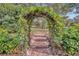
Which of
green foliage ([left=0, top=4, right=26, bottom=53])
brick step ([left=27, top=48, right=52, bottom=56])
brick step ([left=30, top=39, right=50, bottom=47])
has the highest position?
green foliage ([left=0, top=4, right=26, bottom=53])

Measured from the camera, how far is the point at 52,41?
340 centimetres

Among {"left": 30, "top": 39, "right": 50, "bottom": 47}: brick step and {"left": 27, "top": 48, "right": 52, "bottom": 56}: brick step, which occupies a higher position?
{"left": 30, "top": 39, "right": 50, "bottom": 47}: brick step

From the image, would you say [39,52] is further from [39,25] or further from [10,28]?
[10,28]

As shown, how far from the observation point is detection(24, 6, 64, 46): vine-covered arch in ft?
11.1

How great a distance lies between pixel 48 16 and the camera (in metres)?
3.41

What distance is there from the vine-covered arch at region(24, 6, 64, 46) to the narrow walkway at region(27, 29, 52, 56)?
0.37 feet

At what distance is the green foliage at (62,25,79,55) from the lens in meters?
3.37

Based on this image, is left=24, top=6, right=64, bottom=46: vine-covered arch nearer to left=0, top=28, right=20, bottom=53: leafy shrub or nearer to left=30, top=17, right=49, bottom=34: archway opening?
left=30, top=17, right=49, bottom=34: archway opening

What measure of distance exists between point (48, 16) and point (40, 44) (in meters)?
0.46

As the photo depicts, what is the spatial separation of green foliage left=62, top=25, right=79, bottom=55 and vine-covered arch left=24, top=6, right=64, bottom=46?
11cm

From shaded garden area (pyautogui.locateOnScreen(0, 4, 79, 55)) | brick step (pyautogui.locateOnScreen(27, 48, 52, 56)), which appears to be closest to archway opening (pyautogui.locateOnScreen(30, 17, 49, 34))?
shaded garden area (pyautogui.locateOnScreen(0, 4, 79, 55))

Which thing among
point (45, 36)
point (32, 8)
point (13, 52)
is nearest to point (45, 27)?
point (45, 36)

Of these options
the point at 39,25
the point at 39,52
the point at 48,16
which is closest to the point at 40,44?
the point at 39,52

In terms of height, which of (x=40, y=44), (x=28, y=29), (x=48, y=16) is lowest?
Result: (x=40, y=44)
